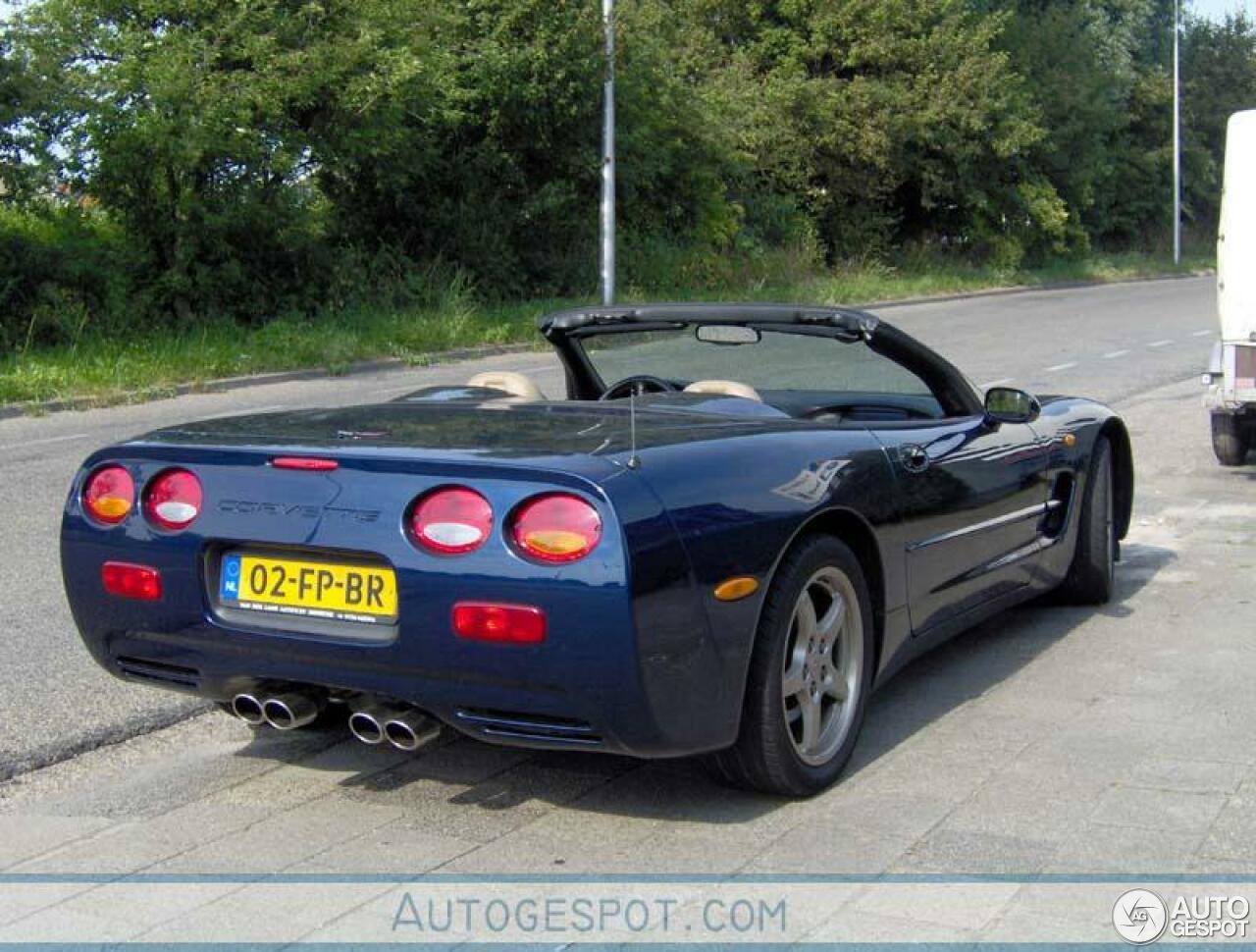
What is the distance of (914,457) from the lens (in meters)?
4.78

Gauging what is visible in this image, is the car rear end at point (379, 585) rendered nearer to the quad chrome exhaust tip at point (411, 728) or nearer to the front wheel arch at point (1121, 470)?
the quad chrome exhaust tip at point (411, 728)

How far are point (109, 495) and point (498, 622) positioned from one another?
1266 mm

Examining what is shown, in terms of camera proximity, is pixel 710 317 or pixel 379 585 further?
pixel 710 317

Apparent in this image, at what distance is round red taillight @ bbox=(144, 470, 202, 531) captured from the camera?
4.05m

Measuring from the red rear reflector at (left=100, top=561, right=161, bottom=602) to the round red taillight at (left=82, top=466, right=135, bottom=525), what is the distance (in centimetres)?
13

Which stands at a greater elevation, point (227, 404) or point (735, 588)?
point (735, 588)

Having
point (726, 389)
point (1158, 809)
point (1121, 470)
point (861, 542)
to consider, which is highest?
point (726, 389)

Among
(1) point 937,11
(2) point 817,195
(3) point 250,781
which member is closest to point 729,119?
(2) point 817,195

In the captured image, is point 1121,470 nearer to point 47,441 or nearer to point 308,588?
point 308,588

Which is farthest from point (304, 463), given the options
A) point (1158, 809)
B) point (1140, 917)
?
point (1158, 809)

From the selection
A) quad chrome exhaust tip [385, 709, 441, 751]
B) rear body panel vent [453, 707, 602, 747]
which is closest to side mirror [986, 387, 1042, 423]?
rear body panel vent [453, 707, 602, 747]

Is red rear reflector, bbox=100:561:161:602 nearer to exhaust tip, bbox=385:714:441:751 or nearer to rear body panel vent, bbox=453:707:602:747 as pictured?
exhaust tip, bbox=385:714:441:751

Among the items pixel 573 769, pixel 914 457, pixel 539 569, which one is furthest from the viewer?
pixel 914 457

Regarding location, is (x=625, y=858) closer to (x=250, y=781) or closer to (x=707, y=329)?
(x=250, y=781)
